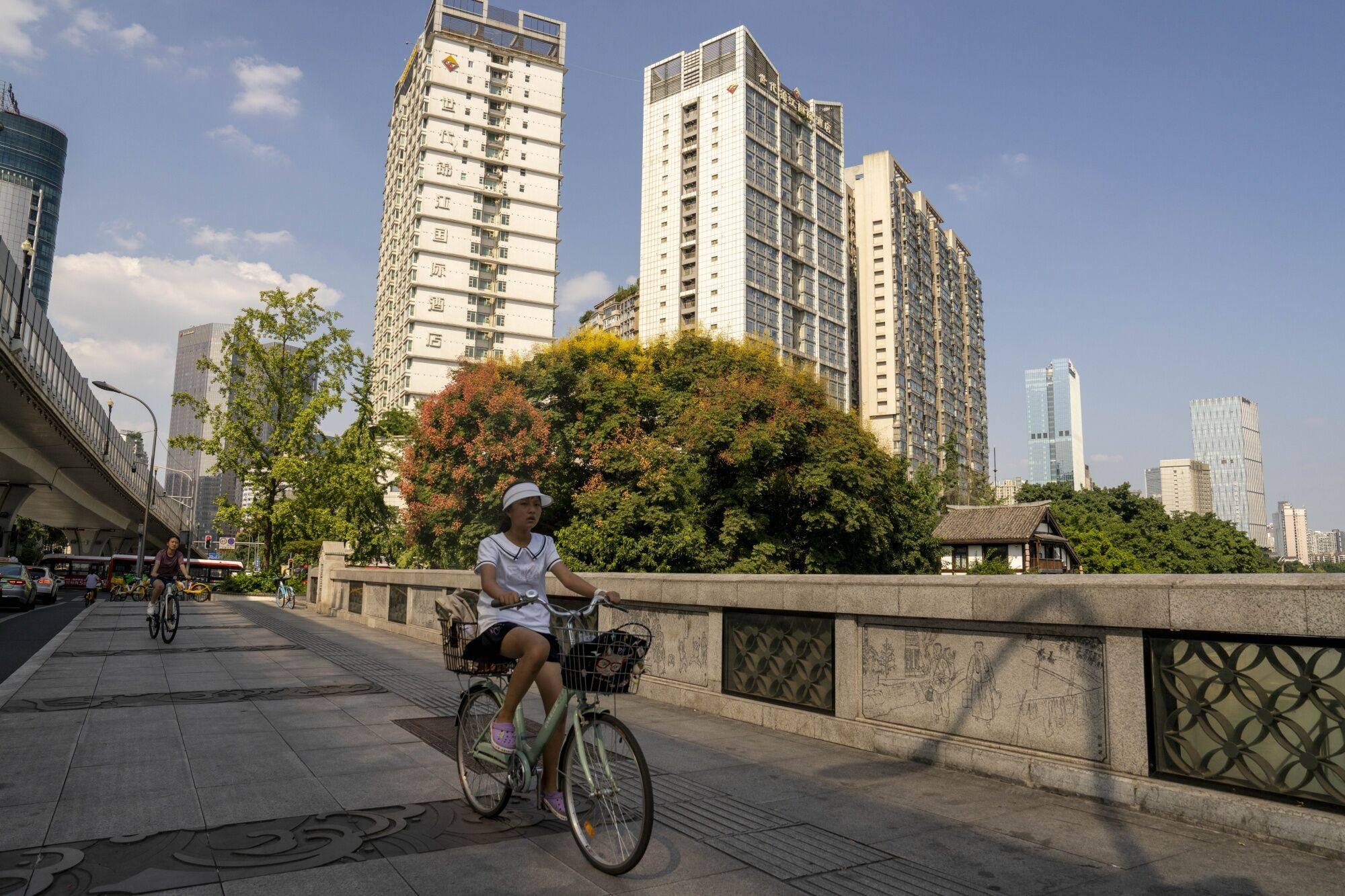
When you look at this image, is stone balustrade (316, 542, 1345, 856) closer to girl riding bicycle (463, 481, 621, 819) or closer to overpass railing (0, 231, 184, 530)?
girl riding bicycle (463, 481, 621, 819)

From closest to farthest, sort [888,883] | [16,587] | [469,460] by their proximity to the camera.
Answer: [888,883] → [469,460] → [16,587]

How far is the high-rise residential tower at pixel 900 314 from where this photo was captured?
371 ft

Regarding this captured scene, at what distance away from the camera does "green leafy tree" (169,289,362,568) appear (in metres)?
41.5

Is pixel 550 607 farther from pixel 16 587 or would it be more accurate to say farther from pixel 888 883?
pixel 16 587

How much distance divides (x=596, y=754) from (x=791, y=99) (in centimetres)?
10648

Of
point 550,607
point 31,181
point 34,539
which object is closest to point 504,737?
point 550,607

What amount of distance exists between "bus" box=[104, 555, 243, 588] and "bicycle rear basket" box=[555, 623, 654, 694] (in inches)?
2016

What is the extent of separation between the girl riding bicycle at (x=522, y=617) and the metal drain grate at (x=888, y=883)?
1.23 m

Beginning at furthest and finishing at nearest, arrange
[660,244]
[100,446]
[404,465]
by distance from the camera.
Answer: [660,244], [100,446], [404,465]

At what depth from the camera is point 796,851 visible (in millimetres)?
4227

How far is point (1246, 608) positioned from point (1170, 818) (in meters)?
1.27

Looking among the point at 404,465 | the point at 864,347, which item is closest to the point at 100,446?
the point at 404,465

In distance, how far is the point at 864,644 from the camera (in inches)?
269

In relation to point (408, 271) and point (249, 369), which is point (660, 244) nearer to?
point (408, 271)
